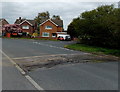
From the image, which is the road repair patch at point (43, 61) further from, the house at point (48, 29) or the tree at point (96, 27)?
the house at point (48, 29)

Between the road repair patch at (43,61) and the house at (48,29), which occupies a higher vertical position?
the house at (48,29)

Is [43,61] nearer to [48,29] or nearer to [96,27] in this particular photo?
[96,27]

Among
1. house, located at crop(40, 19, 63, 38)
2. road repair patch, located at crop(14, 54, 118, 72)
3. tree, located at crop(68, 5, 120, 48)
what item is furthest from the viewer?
house, located at crop(40, 19, 63, 38)

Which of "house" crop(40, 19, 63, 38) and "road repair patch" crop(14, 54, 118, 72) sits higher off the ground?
"house" crop(40, 19, 63, 38)

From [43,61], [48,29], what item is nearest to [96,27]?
[43,61]

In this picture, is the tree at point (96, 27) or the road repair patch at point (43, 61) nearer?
the road repair patch at point (43, 61)

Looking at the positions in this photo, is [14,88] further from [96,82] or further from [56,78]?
[96,82]

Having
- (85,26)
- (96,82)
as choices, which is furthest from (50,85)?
(85,26)

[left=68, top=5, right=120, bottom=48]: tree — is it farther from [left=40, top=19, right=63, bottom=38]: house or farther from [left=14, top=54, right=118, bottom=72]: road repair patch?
[left=40, top=19, right=63, bottom=38]: house

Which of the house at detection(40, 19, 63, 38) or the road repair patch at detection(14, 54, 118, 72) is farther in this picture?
the house at detection(40, 19, 63, 38)

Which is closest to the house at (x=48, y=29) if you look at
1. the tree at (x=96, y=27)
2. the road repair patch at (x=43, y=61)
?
the tree at (x=96, y=27)

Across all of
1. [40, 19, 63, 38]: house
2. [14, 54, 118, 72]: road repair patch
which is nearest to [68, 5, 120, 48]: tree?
[14, 54, 118, 72]: road repair patch

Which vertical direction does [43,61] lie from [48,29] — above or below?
below

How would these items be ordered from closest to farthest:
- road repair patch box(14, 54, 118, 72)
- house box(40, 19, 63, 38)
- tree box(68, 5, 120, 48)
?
road repair patch box(14, 54, 118, 72), tree box(68, 5, 120, 48), house box(40, 19, 63, 38)
